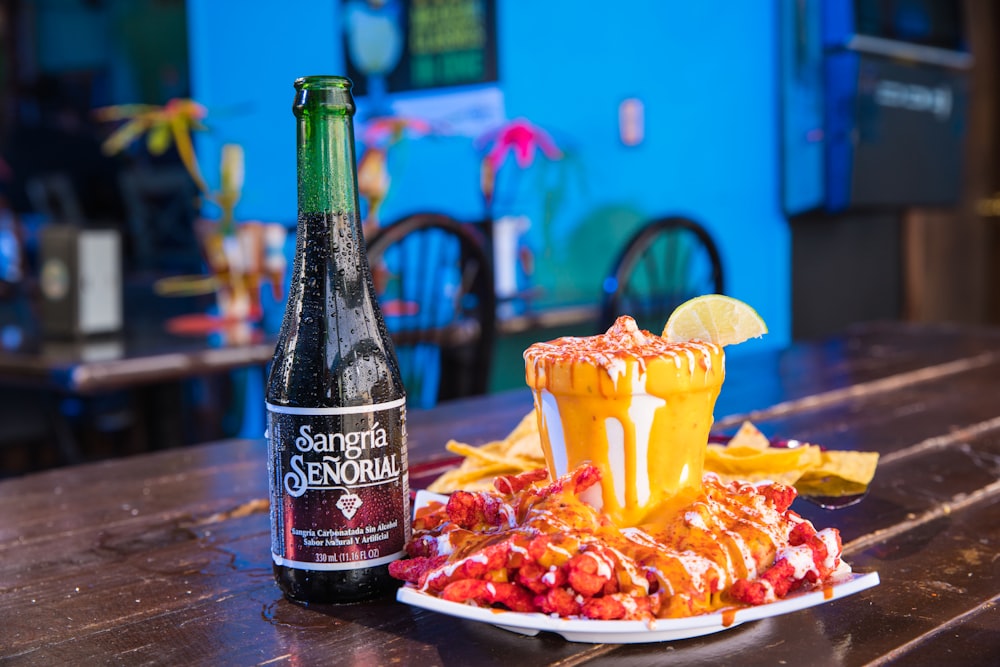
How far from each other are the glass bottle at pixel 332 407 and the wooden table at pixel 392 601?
41 mm

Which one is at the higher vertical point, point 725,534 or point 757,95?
point 757,95

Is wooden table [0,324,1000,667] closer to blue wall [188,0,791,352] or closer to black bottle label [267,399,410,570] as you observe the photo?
black bottle label [267,399,410,570]

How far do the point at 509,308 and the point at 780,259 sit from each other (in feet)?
4.79

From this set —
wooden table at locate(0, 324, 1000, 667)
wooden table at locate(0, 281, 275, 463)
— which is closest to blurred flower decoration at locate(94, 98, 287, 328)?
wooden table at locate(0, 281, 275, 463)

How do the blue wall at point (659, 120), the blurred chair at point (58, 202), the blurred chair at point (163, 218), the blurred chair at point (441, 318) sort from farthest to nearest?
the blurred chair at point (163, 218) → the blurred chair at point (58, 202) → the blue wall at point (659, 120) → the blurred chair at point (441, 318)

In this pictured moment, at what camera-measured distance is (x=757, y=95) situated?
366 centimetres

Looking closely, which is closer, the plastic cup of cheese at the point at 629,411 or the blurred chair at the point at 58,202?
the plastic cup of cheese at the point at 629,411

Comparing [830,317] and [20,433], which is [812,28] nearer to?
[830,317]

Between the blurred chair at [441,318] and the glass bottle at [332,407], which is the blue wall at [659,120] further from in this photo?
the glass bottle at [332,407]

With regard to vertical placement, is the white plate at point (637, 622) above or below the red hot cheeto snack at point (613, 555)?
below

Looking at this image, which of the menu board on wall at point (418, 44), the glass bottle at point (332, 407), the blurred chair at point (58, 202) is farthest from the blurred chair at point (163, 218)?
the glass bottle at point (332, 407)

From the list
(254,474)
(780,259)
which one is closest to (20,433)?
(254,474)

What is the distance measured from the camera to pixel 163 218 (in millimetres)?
7383

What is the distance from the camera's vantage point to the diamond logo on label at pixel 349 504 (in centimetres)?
64
